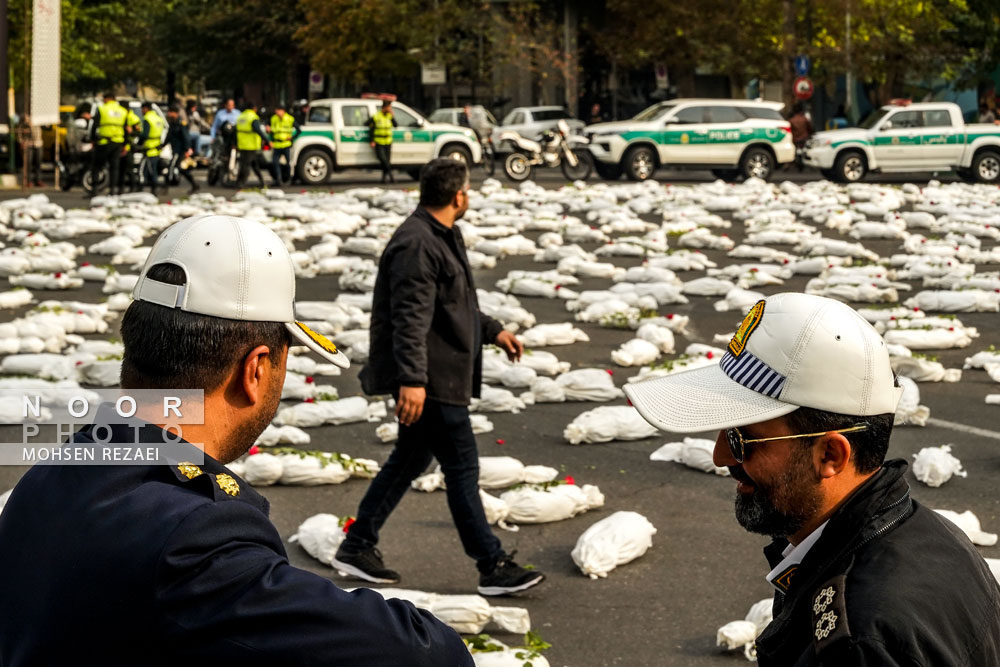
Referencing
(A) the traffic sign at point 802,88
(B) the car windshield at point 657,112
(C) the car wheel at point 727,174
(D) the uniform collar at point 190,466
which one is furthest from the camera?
(A) the traffic sign at point 802,88

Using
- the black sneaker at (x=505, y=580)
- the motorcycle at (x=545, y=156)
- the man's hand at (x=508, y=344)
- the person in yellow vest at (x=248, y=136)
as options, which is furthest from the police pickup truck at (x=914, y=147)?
the black sneaker at (x=505, y=580)

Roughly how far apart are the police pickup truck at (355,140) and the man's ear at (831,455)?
25.2m

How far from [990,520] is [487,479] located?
238cm

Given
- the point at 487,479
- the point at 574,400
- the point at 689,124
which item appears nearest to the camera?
the point at 487,479

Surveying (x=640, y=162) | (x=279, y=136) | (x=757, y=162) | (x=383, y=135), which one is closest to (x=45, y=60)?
(x=279, y=136)

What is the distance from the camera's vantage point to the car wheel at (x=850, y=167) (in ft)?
→ 89.6

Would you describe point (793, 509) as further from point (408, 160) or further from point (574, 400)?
point (408, 160)

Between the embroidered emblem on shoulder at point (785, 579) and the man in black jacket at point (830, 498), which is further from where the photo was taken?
the embroidered emblem on shoulder at point (785, 579)

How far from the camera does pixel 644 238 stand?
16.6 metres

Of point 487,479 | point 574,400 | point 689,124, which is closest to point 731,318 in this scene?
point 574,400

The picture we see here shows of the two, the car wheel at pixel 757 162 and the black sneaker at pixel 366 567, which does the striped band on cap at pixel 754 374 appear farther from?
the car wheel at pixel 757 162

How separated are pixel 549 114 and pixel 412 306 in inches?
1308

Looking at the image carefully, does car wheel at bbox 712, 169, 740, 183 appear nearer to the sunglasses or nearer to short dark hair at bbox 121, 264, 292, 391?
the sunglasses

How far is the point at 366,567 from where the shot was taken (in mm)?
5484
